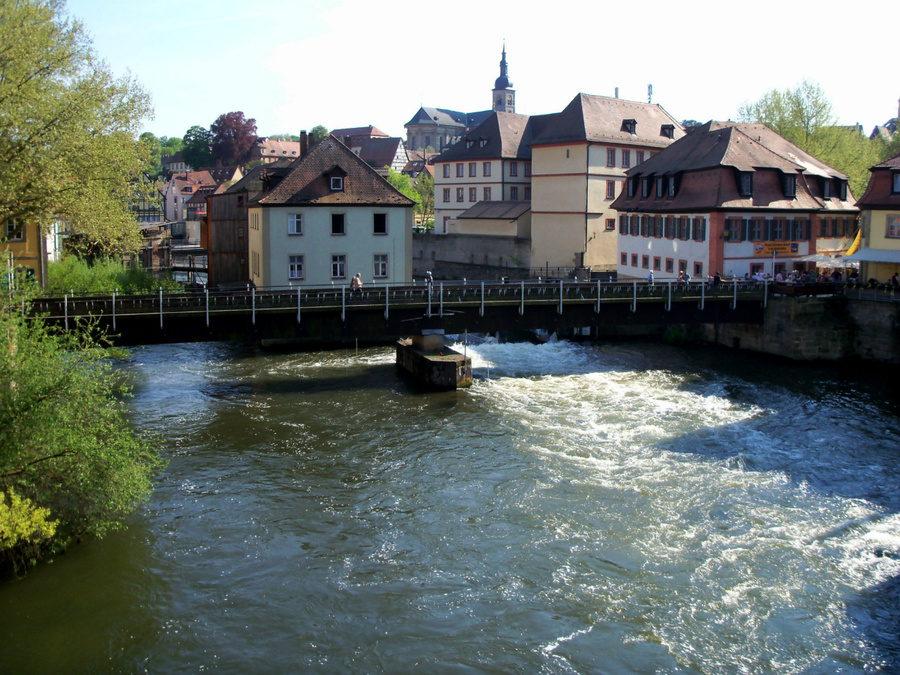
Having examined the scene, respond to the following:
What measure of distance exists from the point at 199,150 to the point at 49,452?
14052 cm

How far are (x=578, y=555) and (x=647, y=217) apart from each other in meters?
33.6

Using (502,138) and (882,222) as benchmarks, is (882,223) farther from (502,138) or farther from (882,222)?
(502,138)

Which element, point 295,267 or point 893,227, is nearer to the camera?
point 893,227

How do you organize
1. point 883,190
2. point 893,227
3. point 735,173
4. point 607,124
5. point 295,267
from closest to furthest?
point 893,227
point 883,190
point 295,267
point 735,173
point 607,124

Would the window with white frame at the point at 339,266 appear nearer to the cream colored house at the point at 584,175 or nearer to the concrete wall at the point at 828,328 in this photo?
the concrete wall at the point at 828,328

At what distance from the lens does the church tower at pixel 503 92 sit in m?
136

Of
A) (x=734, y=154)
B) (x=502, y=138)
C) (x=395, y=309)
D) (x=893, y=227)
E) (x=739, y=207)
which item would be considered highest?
(x=502, y=138)

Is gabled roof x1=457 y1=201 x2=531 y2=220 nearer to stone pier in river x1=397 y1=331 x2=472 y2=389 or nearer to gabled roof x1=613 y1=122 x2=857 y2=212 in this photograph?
gabled roof x1=613 y1=122 x2=857 y2=212

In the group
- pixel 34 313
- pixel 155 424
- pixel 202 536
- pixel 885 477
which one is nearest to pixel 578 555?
pixel 202 536

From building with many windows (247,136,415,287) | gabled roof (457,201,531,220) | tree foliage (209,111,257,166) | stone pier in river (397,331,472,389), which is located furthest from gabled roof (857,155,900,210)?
tree foliage (209,111,257,166)

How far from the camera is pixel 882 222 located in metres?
37.3

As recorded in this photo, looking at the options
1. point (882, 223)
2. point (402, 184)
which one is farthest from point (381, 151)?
point (882, 223)

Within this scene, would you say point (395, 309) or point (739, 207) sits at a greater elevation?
point (739, 207)

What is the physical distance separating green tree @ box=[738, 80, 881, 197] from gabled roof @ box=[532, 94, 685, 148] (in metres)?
6.90
